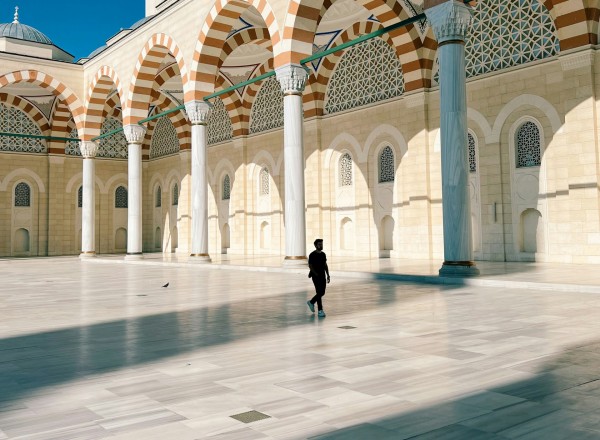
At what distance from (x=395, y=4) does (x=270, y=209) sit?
7811 millimetres

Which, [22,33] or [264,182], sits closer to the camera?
[264,182]

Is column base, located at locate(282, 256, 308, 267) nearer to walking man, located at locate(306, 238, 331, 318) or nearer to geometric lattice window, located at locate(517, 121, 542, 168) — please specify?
geometric lattice window, located at locate(517, 121, 542, 168)

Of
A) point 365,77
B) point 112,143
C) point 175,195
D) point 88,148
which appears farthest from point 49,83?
point 365,77

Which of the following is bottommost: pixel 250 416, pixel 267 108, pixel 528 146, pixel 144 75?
pixel 250 416

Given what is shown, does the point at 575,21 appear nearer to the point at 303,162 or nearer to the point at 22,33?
the point at 303,162

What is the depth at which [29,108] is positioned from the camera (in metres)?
21.6

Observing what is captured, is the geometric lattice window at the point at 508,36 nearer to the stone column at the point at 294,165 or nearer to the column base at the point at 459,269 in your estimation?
the stone column at the point at 294,165

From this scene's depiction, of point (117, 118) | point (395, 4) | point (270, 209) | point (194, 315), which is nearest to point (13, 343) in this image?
point (194, 315)

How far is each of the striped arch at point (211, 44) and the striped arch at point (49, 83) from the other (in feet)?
22.9

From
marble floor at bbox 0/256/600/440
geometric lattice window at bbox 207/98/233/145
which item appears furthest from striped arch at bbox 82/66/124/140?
marble floor at bbox 0/256/600/440

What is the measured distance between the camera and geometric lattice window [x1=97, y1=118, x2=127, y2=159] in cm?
2333

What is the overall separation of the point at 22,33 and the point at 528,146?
19064 millimetres

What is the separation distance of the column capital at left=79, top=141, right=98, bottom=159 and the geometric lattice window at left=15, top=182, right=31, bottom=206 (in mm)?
4452

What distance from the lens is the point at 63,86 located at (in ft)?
61.8
